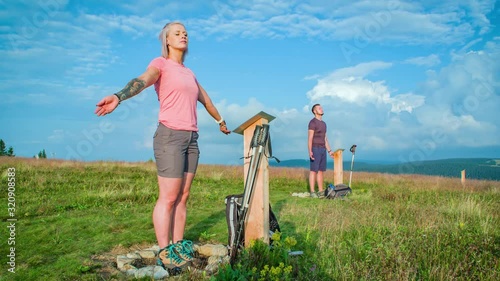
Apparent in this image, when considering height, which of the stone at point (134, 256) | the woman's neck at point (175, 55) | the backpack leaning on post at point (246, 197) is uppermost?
the woman's neck at point (175, 55)

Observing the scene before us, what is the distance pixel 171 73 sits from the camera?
14.3 feet

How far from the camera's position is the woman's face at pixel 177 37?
4457mm

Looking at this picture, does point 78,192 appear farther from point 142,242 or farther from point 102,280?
point 102,280

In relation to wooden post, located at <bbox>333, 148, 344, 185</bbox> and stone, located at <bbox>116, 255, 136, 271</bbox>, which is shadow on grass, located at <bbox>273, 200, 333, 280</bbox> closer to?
stone, located at <bbox>116, 255, 136, 271</bbox>

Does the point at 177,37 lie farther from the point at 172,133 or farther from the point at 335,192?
the point at 335,192

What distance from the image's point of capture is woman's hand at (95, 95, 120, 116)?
3582 mm

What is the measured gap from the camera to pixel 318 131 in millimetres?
10930

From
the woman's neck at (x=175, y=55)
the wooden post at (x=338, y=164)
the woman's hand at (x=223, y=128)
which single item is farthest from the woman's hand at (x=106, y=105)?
the wooden post at (x=338, y=164)

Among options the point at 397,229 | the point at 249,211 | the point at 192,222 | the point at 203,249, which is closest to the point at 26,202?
the point at 192,222

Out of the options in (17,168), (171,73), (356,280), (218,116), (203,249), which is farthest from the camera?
(17,168)

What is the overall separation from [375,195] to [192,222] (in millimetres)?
6003

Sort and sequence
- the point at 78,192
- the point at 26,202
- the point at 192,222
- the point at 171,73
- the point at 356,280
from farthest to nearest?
the point at 78,192 → the point at 26,202 → the point at 192,222 → the point at 171,73 → the point at 356,280

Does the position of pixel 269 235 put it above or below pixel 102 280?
above

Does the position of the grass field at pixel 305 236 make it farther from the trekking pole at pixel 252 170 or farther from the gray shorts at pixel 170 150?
the gray shorts at pixel 170 150
